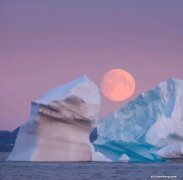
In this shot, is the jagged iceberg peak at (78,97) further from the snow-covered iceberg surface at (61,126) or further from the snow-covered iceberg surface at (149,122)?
the snow-covered iceberg surface at (149,122)

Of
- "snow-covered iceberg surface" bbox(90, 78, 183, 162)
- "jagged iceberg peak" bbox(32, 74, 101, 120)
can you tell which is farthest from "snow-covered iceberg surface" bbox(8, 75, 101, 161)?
"snow-covered iceberg surface" bbox(90, 78, 183, 162)

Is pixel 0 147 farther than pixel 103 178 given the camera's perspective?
Yes

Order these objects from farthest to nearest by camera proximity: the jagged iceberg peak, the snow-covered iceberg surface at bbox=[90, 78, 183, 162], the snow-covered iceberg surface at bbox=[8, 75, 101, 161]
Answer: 1. the snow-covered iceberg surface at bbox=[90, 78, 183, 162]
2. the snow-covered iceberg surface at bbox=[8, 75, 101, 161]
3. the jagged iceberg peak

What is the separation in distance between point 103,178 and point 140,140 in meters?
15.6

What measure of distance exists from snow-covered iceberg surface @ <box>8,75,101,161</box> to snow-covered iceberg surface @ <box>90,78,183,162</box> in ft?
24.8

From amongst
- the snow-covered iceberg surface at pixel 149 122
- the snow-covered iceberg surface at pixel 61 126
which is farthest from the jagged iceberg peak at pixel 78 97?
the snow-covered iceberg surface at pixel 149 122

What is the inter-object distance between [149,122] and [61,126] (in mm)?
10812

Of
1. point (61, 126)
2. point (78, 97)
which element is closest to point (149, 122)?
point (61, 126)

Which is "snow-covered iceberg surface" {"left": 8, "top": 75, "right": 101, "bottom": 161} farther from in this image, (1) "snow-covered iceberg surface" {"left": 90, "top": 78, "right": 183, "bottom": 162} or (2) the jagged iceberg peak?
(1) "snow-covered iceberg surface" {"left": 90, "top": 78, "right": 183, "bottom": 162}

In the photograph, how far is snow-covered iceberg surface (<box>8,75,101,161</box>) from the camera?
32219 mm

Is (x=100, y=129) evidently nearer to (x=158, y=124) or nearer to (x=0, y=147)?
(x=158, y=124)

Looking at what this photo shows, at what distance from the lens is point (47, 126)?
32.8 m

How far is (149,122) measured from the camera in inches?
1667

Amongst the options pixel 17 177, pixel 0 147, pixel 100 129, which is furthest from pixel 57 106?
pixel 0 147
